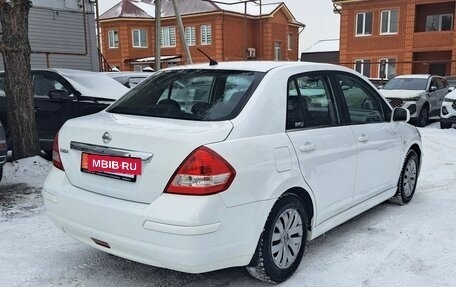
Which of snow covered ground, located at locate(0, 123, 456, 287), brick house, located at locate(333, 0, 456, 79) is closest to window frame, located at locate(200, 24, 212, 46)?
brick house, located at locate(333, 0, 456, 79)

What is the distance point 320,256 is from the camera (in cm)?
391

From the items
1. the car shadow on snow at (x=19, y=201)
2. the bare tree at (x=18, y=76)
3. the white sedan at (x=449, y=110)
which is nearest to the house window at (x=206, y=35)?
the white sedan at (x=449, y=110)

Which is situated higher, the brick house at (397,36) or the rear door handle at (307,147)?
the brick house at (397,36)

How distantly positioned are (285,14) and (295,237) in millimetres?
39956

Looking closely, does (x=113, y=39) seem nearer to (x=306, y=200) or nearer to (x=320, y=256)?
(x=320, y=256)

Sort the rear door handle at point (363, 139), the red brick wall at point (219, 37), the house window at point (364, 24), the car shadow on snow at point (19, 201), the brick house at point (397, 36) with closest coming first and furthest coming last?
the rear door handle at point (363, 139) < the car shadow on snow at point (19, 201) < the brick house at point (397, 36) < the house window at point (364, 24) < the red brick wall at point (219, 37)

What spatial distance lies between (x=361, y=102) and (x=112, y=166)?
263cm

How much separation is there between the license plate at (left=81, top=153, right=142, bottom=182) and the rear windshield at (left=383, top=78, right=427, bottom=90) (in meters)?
13.2

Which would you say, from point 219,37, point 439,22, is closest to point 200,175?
point 439,22

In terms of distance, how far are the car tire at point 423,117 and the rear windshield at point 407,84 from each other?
767 mm

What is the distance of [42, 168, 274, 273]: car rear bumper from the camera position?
279 centimetres

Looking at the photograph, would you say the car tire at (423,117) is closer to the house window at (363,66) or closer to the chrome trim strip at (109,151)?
the chrome trim strip at (109,151)

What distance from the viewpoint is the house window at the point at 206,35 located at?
122ft

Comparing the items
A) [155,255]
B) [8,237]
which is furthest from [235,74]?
[8,237]
